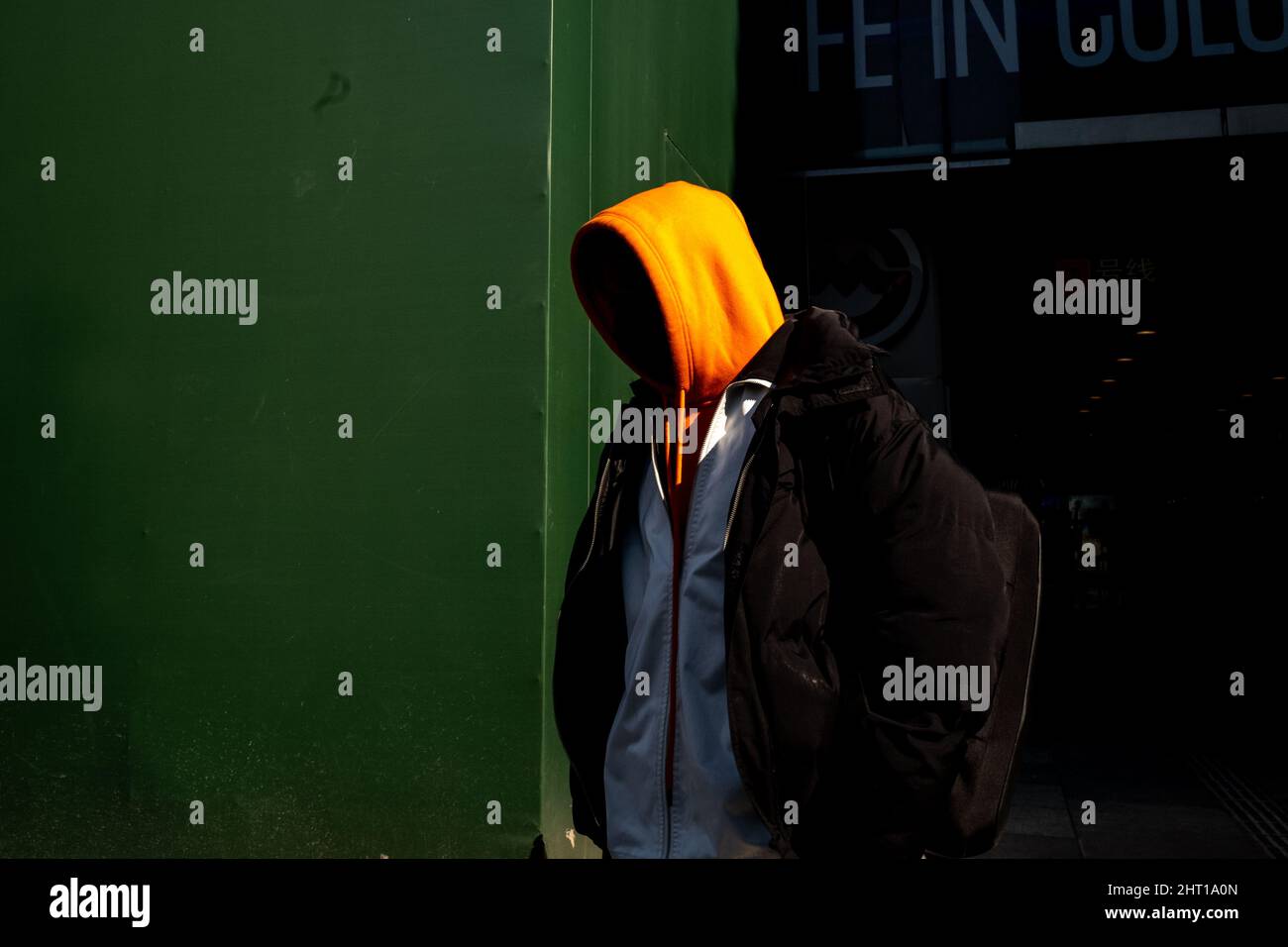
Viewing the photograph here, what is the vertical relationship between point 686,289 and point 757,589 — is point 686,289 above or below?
above

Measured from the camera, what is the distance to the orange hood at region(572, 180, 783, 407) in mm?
2066

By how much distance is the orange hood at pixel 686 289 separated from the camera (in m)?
2.07

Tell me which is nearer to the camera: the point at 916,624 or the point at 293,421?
the point at 916,624

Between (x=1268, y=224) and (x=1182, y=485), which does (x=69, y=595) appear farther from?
(x=1182, y=485)

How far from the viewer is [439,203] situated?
3.93 metres

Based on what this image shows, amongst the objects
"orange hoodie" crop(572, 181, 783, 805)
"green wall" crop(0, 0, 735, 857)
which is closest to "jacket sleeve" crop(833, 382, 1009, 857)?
"orange hoodie" crop(572, 181, 783, 805)

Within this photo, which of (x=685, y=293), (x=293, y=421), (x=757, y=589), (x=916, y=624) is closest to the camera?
(x=916, y=624)

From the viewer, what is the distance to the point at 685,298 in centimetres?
207

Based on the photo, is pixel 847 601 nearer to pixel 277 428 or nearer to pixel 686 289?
pixel 686 289

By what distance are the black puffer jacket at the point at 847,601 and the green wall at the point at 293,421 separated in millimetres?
2086

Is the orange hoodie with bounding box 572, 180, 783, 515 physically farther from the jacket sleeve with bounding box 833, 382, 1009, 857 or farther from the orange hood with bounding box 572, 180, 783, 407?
the jacket sleeve with bounding box 833, 382, 1009, 857

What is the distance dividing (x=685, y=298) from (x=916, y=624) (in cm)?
75

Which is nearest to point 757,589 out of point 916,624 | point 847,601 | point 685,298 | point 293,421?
point 847,601
